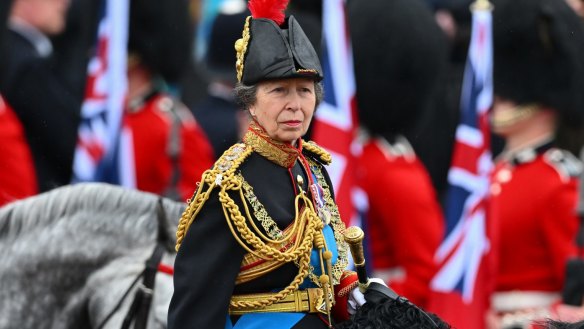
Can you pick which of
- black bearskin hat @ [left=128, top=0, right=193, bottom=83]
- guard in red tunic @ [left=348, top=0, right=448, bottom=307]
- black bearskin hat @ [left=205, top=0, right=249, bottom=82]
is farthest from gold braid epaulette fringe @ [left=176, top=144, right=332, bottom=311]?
black bearskin hat @ [left=205, top=0, right=249, bottom=82]

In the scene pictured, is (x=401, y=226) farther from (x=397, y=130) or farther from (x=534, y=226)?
(x=397, y=130)

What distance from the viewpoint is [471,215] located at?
7195 millimetres

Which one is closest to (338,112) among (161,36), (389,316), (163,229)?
(163,229)

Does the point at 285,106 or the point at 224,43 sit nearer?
the point at 285,106

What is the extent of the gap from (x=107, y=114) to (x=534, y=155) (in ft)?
6.83

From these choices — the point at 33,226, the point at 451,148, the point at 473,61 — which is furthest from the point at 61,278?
the point at 451,148

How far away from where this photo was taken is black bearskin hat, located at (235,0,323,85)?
379 centimetres

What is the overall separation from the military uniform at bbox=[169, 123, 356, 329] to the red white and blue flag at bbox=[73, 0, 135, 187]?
3192 mm

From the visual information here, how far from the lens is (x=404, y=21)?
845 centimetres

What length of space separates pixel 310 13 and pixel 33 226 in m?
5.57

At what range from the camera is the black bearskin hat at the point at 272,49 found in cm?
379

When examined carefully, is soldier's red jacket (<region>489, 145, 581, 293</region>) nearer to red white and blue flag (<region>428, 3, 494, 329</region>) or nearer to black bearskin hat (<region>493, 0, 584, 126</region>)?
red white and blue flag (<region>428, 3, 494, 329</region>)

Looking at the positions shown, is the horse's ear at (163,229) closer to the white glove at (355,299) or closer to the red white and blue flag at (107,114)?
the white glove at (355,299)

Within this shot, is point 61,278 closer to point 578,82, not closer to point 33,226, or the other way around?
point 33,226
